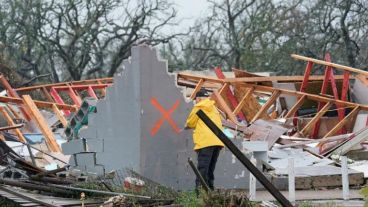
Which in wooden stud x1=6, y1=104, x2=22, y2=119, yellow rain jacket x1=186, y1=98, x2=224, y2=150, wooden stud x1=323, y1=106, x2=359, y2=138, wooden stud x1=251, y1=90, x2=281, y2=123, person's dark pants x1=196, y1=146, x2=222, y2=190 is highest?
wooden stud x1=6, y1=104, x2=22, y2=119

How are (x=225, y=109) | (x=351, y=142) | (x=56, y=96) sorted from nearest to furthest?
1. (x=351, y=142)
2. (x=225, y=109)
3. (x=56, y=96)

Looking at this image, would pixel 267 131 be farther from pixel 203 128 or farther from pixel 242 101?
pixel 203 128

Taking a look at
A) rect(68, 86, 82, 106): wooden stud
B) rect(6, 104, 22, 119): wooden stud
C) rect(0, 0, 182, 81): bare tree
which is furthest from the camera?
rect(0, 0, 182, 81): bare tree

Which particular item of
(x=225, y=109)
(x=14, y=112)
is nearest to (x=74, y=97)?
(x=14, y=112)

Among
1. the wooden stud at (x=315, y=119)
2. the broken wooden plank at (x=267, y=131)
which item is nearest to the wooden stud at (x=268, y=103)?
the wooden stud at (x=315, y=119)

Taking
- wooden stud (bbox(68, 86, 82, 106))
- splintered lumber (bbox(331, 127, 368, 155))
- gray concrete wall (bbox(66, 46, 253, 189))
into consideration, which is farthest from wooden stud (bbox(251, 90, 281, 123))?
wooden stud (bbox(68, 86, 82, 106))

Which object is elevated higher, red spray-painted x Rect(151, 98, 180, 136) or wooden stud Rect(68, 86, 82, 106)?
wooden stud Rect(68, 86, 82, 106)

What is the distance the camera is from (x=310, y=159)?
12.8 m

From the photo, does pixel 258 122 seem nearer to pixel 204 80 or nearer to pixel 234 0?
pixel 204 80

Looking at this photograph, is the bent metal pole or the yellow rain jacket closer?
the bent metal pole

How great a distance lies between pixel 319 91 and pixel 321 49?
Result: 87.4ft

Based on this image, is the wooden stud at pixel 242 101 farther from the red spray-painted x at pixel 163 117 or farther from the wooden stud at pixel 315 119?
the red spray-painted x at pixel 163 117

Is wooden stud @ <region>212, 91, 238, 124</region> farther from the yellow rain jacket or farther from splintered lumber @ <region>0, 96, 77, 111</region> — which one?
splintered lumber @ <region>0, 96, 77, 111</region>

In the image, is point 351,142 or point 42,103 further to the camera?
point 42,103
